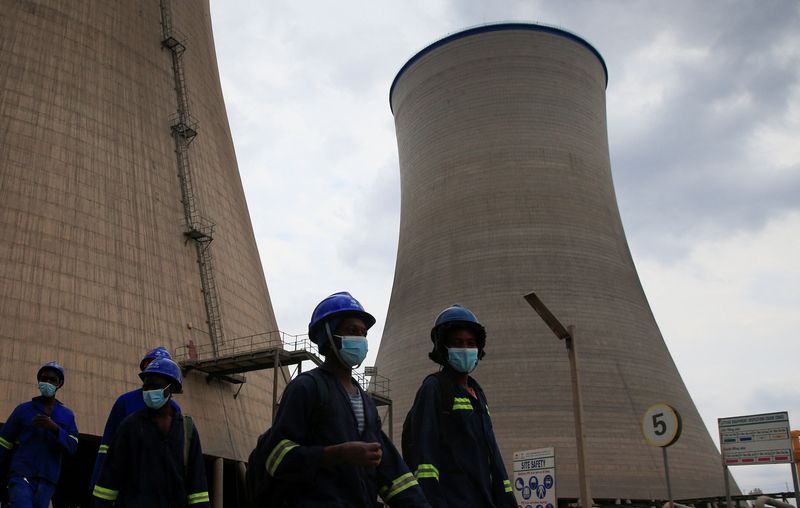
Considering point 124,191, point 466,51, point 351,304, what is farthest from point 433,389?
point 466,51

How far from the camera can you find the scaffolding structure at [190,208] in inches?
545

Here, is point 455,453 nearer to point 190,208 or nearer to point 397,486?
point 397,486

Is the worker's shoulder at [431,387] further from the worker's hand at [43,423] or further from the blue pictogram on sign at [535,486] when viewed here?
the blue pictogram on sign at [535,486]

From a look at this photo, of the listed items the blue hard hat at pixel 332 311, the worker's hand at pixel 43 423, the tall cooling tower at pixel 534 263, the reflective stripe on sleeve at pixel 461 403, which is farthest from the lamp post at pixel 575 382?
the tall cooling tower at pixel 534 263

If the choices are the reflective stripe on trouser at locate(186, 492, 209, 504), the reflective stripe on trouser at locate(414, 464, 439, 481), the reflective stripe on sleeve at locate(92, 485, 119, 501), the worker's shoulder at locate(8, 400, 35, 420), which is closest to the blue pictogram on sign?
the worker's shoulder at locate(8, 400, 35, 420)

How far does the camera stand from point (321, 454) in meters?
2.36

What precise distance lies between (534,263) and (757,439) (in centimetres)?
1262

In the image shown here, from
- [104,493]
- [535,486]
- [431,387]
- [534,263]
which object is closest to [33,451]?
[104,493]

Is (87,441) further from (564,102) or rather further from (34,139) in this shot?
(564,102)

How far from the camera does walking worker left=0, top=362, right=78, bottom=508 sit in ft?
14.6

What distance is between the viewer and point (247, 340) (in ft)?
48.3

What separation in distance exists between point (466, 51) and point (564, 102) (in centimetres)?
352

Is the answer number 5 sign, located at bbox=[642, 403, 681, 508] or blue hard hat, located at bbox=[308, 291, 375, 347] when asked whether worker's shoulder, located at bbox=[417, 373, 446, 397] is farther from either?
number 5 sign, located at bbox=[642, 403, 681, 508]

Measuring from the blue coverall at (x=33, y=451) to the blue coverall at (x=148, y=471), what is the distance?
137 centimetres
